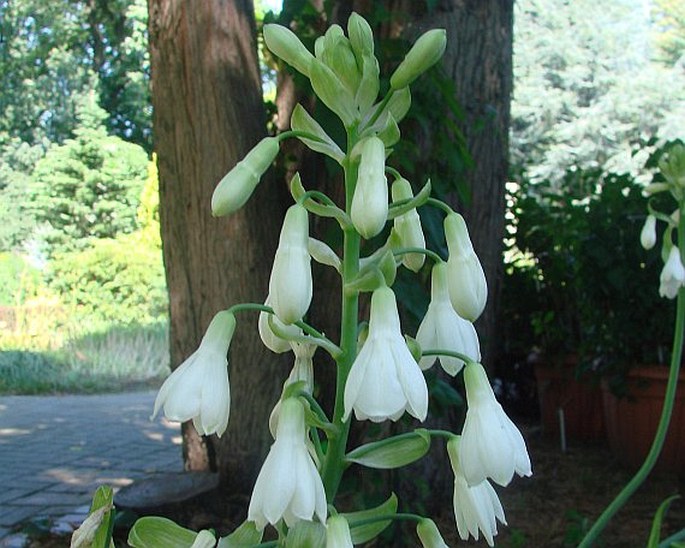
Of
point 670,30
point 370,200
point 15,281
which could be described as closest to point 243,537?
point 370,200

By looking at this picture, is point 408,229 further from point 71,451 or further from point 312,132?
point 71,451

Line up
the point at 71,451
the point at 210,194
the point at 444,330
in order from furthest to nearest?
the point at 71,451 < the point at 210,194 < the point at 444,330

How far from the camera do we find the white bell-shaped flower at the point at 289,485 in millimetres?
895

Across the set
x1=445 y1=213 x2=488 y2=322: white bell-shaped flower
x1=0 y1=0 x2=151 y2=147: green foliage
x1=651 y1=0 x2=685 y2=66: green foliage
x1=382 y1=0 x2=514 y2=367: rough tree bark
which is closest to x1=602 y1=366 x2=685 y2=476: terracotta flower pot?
x1=382 y1=0 x2=514 y2=367: rough tree bark

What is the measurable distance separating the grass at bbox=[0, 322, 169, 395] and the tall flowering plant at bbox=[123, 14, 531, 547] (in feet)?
28.6

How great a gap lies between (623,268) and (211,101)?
2369 millimetres

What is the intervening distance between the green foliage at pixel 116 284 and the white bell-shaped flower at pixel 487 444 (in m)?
13.4

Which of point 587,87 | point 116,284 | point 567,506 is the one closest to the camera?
point 567,506

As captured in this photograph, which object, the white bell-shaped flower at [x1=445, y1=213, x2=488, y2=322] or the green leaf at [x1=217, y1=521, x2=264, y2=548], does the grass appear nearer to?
the green leaf at [x1=217, y1=521, x2=264, y2=548]

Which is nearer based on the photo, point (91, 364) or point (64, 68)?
point (91, 364)

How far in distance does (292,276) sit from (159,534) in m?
0.38

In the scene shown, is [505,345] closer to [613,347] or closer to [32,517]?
[613,347]

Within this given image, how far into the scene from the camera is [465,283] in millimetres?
997

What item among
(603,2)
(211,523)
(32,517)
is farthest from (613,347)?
(603,2)
